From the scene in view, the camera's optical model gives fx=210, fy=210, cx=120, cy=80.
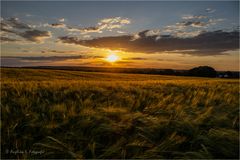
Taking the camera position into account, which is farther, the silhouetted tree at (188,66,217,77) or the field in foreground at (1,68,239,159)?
the silhouetted tree at (188,66,217,77)

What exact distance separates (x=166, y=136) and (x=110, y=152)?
85 centimetres

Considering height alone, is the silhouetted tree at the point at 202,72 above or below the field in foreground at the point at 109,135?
above

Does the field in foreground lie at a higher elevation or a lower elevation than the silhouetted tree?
lower

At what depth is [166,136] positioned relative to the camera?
9.33 ft

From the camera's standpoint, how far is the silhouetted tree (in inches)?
2619

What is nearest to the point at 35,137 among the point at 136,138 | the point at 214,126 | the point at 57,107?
the point at 57,107

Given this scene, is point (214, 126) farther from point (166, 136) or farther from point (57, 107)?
point (57, 107)

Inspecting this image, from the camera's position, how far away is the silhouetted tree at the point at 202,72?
218 feet

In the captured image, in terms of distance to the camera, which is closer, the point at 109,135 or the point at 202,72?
the point at 109,135

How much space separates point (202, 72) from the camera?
6725cm

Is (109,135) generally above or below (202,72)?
below

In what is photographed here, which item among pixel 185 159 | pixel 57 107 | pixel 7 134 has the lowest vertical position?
pixel 185 159

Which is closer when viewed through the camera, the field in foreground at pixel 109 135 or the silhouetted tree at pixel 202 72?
the field in foreground at pixel 109 135

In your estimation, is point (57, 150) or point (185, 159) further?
point (57, 150)
